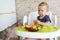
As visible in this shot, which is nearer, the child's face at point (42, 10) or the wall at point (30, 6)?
the child's face at point (42, 10)

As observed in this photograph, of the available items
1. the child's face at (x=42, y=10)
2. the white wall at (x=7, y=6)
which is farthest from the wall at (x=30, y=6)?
the child's face at (x=42, y=10)

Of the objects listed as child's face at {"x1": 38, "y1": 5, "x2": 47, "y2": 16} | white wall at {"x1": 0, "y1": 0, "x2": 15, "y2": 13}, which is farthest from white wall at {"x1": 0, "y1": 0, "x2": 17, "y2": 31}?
child's face at {"x1": 38, "y1": 5, "x2": 47, "y2": 16}

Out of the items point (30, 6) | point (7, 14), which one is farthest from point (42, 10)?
point (7, 14)

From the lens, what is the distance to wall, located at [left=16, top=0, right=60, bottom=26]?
2605 millimetres

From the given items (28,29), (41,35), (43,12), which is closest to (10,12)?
(43,12)

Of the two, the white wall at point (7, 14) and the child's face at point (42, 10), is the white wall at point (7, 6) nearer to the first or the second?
the white wall at point (7, 14)

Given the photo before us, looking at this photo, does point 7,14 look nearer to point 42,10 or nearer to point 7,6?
point 7,6

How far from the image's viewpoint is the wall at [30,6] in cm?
261

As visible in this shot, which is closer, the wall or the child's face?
the child's face

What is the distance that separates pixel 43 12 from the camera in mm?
2227

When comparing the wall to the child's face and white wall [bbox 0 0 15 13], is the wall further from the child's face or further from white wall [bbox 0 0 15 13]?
the child's face

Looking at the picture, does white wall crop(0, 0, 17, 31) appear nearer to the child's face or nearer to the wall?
the wall

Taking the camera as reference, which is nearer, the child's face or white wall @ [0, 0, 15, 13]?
the child's face

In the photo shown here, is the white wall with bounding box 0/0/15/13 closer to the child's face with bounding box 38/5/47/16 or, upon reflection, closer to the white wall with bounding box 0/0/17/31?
the white wall with bounding box 0/0/17/31
